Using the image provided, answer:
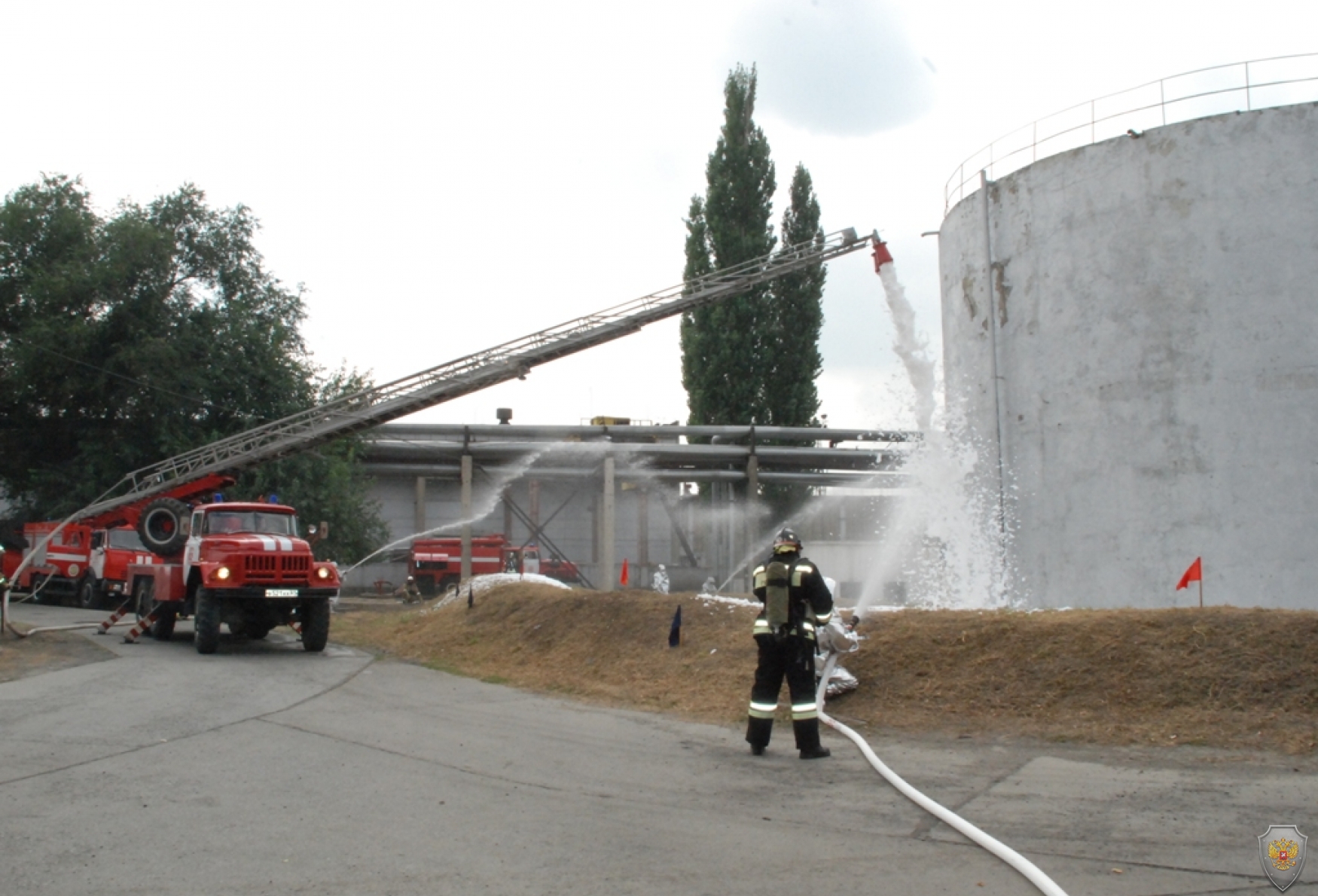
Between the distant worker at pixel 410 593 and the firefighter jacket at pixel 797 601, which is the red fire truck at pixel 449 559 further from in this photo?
the firefighter jacket at pixel 797 601

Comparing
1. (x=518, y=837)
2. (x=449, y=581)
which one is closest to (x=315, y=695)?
(x=518, y=837)

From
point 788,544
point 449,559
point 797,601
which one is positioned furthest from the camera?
point 449,559

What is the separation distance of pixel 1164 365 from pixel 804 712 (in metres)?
8.91

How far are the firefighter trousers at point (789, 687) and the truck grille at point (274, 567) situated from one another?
9.76 m

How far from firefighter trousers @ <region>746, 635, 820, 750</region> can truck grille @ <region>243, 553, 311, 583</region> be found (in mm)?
9755

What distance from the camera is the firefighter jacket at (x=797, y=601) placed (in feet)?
27.2

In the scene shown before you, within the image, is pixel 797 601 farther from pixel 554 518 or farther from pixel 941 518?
pixel 554 518

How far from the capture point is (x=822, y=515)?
4334cm

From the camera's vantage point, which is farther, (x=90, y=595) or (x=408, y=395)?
(x=90, y=595)

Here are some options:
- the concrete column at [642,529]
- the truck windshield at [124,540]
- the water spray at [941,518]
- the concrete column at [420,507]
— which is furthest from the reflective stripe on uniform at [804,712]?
the concrete column at [420,507]


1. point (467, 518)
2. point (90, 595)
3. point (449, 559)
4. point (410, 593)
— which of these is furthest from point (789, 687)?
point (449, 559)

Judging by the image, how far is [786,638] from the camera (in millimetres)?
8266

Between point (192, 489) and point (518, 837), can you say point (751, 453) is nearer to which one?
point (192, 489)

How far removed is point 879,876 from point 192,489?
19.9 m
